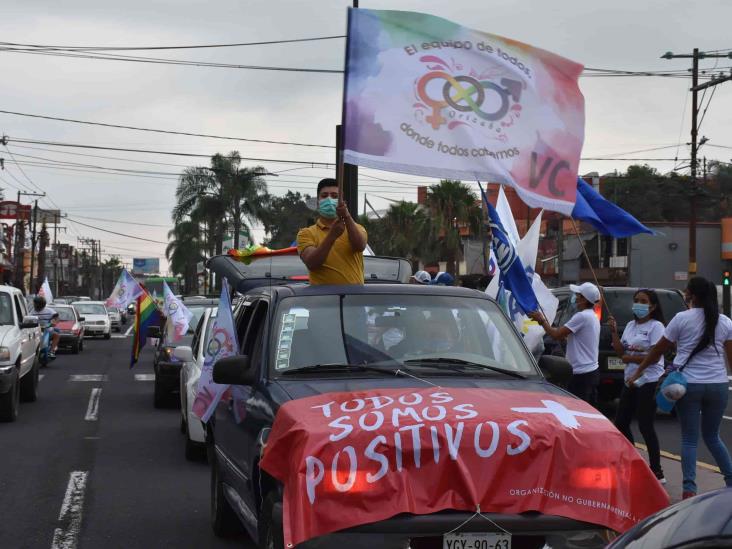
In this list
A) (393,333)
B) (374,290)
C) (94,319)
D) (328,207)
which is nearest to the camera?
(393,333)

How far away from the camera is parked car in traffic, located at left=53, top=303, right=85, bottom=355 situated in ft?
103

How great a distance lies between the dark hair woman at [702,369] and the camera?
8.28 m

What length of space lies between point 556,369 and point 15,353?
32.5ft

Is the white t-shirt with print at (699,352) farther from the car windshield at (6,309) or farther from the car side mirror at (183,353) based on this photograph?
the car windshield at (6,309)

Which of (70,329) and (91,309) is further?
(91,309)

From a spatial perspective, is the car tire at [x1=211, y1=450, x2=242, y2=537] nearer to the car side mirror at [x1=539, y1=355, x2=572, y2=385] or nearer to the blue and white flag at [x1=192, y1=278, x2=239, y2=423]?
the blue and white flag at [x1=192, y1=278, x2=239, y2=423]

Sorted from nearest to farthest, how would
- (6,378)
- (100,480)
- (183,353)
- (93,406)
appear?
(100,480) → (183,353) → (6,378) → (93,406)

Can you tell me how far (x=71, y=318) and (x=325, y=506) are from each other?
29201mm

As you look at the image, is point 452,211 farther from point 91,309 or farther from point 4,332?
point 4,332

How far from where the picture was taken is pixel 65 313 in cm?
3284

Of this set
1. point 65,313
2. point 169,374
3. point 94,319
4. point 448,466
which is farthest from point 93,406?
point 94,319

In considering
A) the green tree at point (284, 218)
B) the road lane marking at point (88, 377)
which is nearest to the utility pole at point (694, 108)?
the green tree at point (284, 218)

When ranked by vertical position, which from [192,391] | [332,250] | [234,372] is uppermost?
[332,250]

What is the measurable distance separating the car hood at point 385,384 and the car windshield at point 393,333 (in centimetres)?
22
